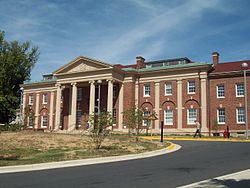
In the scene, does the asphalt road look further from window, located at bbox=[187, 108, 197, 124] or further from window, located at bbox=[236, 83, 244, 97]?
window, located at bbox=[187, 108, 197, 124]

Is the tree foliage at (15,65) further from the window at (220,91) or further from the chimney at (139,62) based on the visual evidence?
the window at (220,91)

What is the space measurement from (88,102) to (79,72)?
5.18m

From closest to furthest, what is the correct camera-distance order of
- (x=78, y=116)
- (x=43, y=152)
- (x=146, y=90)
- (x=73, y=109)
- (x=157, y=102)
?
(x=43, y=152)
(x=157, y=102)
(x=146, y=90)
(x=73, y=109)
(x=78, y=116)

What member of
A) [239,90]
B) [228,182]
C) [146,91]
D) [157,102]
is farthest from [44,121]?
[228,182]

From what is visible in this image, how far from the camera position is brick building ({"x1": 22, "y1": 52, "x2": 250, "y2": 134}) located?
41.7m

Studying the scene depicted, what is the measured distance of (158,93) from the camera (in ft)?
152

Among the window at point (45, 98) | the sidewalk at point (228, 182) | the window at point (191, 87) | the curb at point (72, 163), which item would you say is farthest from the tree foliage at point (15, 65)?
the sidewalk at point (228, 182)

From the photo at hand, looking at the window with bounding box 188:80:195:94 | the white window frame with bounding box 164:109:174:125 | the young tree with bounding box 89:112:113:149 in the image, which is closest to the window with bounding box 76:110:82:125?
the white window frame with bounding box 164:109:174:125

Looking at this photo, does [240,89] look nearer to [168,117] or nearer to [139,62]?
[168,117]

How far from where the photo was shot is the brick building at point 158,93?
137 feet

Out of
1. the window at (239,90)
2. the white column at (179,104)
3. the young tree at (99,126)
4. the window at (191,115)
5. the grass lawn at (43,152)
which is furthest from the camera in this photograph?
the white column at (179,104)

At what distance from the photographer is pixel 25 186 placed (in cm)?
945

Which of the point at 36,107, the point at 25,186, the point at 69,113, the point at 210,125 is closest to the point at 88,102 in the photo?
the point at 69,113

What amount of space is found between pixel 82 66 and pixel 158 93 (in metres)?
12.3
